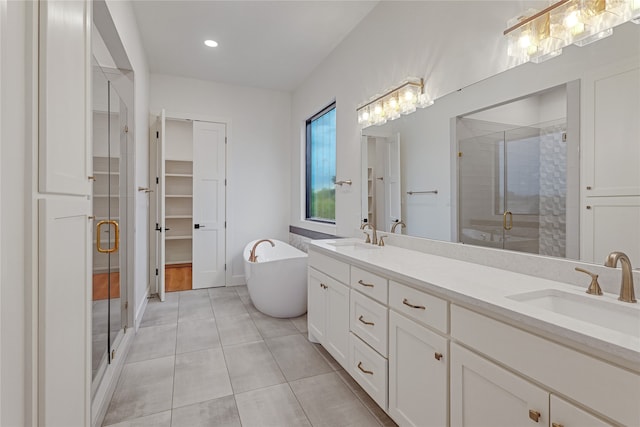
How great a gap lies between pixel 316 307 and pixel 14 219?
2032 mm

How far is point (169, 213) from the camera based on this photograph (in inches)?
216

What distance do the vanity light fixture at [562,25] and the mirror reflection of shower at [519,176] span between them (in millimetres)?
190

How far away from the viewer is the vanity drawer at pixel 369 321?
1.64 m

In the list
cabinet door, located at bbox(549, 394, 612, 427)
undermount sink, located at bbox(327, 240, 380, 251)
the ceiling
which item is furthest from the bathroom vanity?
the ceiling

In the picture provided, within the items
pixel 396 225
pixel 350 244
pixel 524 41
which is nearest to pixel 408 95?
pixel 524 41

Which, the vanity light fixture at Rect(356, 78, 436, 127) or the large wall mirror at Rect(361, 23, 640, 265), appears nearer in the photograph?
the large wall mirror at Rect(361, 23, 640, 265)

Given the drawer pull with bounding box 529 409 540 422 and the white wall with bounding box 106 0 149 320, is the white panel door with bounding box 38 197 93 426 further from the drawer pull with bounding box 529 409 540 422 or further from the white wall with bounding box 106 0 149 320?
the white wall with bounding box 106 0 149 320

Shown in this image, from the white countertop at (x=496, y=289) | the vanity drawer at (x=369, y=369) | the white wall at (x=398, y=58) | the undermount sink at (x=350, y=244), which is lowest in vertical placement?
the vanity drawer at (x=369, y=369)

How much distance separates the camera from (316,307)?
2504mm

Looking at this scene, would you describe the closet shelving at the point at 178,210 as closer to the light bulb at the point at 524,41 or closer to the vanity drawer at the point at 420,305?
the vanity drawer at the point at 420,305

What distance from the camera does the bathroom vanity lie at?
0.80 metres

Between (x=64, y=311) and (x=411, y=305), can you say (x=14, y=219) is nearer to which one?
(x=64, y=311)

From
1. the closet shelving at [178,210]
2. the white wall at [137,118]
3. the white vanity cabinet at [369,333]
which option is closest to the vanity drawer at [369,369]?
the white vanity cabinet at [369,333]

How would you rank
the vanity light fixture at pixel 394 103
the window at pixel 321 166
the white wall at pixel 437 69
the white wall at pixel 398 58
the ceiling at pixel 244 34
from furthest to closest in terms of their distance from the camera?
the window at pixel 321 166 → the ceiling at pixel 244 34 → the vanity light fixture at pixel 394 103 → the white wall at pixel 398 58 → the white wall at pixel 437 69
